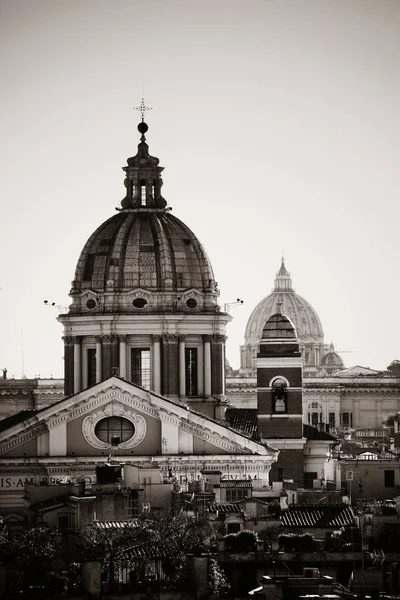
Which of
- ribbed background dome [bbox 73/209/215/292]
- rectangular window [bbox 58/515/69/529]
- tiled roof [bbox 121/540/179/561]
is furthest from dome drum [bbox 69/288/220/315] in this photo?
tiled roof [bbox 121/540/179/561]

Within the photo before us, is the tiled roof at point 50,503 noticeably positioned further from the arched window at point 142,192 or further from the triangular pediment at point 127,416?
the arched window at point 142,192

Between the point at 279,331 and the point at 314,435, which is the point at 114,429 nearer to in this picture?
the point at 279,331

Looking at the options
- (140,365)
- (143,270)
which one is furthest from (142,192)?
(140,365)

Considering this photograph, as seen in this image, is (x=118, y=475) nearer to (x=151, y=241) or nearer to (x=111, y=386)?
(x=111, y=386)

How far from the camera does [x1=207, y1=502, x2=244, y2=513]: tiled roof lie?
444 ft

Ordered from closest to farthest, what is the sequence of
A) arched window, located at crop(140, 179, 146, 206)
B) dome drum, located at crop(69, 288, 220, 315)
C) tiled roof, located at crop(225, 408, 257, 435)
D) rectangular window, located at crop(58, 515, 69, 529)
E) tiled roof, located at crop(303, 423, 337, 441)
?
rectangular window, located at crop(58, 515, 69, 529), tiled roof, located at crop(303, 423, 337, 441), dome drum, located at crop(69, 288, 220, 315), tiled roof, located at crop(225, 408, 257, 435), arched window, located at crop(140, 179, 146, 206)

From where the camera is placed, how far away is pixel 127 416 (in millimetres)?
152375

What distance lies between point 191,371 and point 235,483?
20.7 m

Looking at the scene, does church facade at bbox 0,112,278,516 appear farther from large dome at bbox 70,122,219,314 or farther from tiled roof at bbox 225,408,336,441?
tiled roof at bbox 225,408,336,441

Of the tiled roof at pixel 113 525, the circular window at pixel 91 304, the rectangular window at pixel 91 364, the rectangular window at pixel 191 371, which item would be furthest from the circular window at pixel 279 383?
the tiled roof at pixel 113 525

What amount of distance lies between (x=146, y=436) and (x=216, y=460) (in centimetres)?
318

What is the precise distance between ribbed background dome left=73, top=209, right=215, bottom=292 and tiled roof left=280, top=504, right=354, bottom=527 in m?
31.7

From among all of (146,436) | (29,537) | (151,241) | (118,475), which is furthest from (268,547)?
(151,241)

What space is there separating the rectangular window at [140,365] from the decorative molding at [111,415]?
14299 mm
